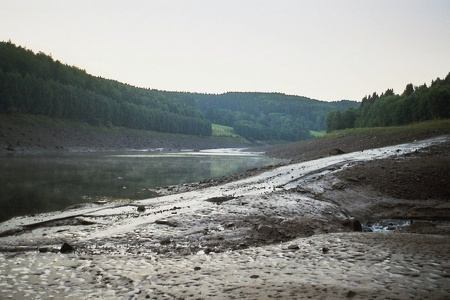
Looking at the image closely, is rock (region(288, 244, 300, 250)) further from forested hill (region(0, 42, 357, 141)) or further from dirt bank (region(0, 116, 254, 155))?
forested hill (region(0, 42, 357, 141))

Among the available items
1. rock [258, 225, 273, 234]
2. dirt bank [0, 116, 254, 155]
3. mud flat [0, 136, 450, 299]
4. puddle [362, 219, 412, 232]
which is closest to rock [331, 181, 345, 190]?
mud flat [0, 136, 450, 299]

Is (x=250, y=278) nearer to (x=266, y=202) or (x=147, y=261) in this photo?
(x=147, y=261)

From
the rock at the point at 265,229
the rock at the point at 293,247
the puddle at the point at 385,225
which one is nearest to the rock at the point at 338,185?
the puddle at the point at 385,225

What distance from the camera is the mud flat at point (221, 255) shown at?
5.02 meters

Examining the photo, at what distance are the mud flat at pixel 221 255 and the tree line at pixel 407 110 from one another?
5534 cm

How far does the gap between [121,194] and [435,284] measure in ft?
46.9

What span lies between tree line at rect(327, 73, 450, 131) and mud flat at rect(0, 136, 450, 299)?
2179 inches

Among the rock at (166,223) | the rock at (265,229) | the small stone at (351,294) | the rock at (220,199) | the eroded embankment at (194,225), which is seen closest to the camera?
the small stone at (351,294)

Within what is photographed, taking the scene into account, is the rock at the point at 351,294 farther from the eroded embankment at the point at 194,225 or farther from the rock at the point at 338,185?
the rock at the point at 338,185

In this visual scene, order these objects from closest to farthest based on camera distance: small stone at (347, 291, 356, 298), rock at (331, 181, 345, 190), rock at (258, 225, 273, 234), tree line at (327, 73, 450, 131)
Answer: small stone at (347, 291, 356, 298) < rock at (258, 225, 273, 234) < rock at (331, 181, 345, 190) < tree line at (327, 73, 450, 131)

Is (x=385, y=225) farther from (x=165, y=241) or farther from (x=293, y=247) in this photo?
(x=165, y=241)

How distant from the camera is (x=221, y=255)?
6957mm

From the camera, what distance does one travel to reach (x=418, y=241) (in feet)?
24.7

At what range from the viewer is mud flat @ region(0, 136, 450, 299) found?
5.02 m
